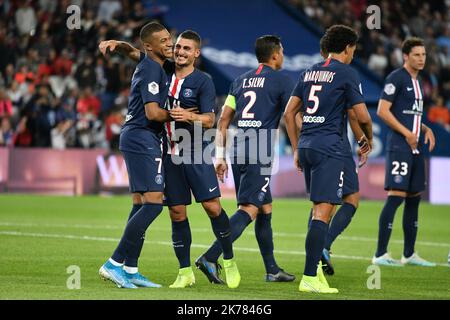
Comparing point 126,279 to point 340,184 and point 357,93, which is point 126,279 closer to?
point 340,184

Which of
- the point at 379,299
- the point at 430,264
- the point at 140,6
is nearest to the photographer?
the point at 379,299

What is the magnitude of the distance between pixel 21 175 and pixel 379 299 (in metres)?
14.5

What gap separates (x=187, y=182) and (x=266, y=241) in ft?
4.05

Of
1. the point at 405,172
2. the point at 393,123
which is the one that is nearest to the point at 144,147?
the point at 393,123

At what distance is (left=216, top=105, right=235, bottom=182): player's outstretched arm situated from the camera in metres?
9.44

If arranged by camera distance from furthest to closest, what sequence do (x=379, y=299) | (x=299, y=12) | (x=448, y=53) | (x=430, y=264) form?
(x=448, y=53), (x=299, y=12), (x=430, y=264), (x=379, y=299)

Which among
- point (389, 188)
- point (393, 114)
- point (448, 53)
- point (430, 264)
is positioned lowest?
point (430, 264)

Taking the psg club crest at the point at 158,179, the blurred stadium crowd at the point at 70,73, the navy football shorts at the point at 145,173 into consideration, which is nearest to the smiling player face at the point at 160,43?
the navy football shorts at the point at 145,173

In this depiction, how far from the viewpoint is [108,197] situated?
71.3 ft

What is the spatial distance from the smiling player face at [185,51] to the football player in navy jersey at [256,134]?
36.2 inches

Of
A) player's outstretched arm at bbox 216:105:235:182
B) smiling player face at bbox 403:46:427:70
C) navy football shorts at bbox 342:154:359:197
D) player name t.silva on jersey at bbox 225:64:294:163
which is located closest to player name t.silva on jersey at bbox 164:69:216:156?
player's outstretched arm at bbox 216:105:235:182

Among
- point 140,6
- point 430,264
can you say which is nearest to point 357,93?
point 430,264

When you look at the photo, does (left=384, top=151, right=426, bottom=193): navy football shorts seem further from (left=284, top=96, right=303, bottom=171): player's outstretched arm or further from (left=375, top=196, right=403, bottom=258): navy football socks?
(left=284, top=96, right=303, bottom=171): player's outstretched arm

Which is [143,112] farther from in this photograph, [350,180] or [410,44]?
[410,44]
